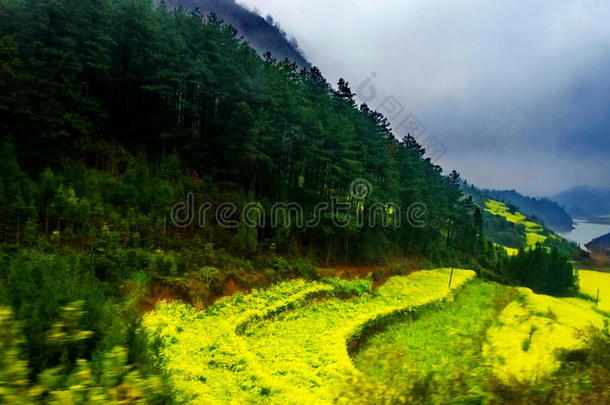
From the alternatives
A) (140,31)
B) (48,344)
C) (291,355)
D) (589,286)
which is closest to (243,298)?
(291,355)

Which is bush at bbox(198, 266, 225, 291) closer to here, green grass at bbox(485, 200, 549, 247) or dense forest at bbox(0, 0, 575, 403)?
dense forest at bbox(0, 0, 575, 403)

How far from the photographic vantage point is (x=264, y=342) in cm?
1598

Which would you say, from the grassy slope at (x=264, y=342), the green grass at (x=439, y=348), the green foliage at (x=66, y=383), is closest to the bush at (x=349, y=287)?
the grassy slope at (x=264, y=342)

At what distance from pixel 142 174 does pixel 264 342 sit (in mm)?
11394

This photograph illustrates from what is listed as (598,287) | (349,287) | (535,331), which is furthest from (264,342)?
(598,287)

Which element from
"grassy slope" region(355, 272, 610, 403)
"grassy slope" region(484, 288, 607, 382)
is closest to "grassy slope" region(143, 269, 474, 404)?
"grassy slope" region(355, 272, 610, 403)

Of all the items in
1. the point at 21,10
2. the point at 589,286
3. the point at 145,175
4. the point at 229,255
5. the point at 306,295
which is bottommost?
the point at 589,286

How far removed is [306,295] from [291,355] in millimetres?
6879

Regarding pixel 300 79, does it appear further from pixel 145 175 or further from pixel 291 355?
pixel 291 355

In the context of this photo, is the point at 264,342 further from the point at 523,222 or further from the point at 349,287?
the point at 523,222

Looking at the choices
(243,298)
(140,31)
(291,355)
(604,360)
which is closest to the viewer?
(604,360)

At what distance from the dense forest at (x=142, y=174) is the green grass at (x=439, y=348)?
8.86 ft

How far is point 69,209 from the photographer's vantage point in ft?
51.4

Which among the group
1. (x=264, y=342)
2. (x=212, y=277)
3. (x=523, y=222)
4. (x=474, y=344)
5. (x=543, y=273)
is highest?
(x=523, y=222)
